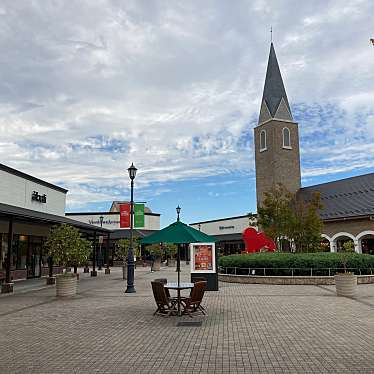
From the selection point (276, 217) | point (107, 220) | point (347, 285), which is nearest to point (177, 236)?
point (347, 285)

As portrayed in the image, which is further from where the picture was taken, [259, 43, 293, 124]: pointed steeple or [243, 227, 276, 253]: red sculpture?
[259, 43, 293, 124]: pointed steeple

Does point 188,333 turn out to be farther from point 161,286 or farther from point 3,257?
point 3,257

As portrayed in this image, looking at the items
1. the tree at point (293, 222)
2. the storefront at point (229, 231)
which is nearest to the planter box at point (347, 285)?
the tree at point (293, 222)

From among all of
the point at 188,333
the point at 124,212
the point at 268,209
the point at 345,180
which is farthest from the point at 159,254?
the point at 188,333

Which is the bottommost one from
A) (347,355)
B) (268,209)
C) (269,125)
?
(347,355)

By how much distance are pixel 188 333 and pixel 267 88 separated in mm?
53122

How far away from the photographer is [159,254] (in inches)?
1642

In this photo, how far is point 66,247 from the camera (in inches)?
660

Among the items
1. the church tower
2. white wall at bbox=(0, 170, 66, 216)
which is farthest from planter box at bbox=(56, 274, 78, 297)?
the church tower

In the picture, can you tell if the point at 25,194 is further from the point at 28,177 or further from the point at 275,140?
the point at 275,140

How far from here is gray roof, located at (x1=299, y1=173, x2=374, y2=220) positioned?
40.4 meters

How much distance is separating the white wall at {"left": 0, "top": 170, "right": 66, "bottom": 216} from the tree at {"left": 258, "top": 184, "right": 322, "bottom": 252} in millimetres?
14953

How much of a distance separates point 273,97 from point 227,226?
19.4m

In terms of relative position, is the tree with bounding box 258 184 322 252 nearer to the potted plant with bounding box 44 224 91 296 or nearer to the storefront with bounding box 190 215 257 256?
the potted plant with bounding box 44 224 91 296
